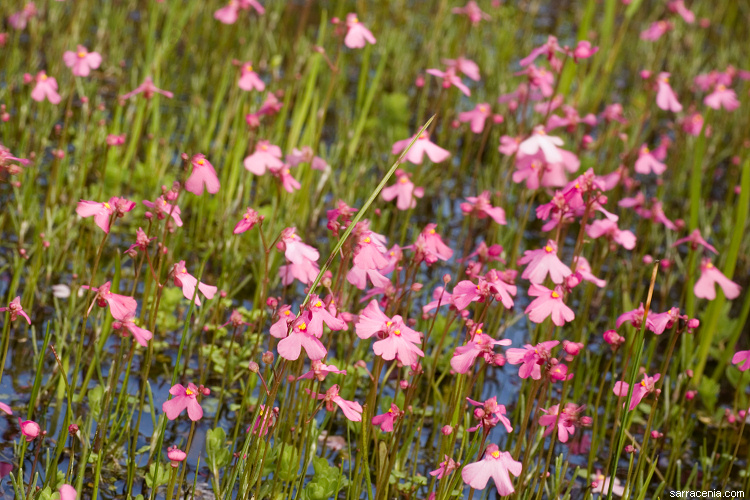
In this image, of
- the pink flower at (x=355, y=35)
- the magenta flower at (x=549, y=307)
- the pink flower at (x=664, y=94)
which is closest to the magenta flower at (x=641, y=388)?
the magenta flower at (x=549, y=307)

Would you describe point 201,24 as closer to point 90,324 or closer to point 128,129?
point 128,129

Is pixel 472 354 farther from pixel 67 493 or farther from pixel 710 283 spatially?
pixel 710 283

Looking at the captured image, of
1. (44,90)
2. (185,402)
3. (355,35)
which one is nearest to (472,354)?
(185,402)

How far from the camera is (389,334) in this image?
5.80 ft

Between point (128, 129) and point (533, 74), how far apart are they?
196 cm

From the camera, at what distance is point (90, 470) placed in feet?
6.81

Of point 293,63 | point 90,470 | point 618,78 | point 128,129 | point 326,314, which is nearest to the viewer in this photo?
point 326,314

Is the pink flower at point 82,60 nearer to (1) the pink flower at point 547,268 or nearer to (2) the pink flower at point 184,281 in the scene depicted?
(2) the pink flower at point 184,281

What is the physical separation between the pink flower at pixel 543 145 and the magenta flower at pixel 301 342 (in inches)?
45.6

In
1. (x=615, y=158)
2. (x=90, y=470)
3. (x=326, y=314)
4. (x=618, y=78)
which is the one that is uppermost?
(x=618, y=78)

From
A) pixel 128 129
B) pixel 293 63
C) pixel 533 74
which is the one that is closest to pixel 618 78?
pixel 293 63

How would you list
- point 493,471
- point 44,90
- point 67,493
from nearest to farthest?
point 67,493, point 493,471, point 44,90

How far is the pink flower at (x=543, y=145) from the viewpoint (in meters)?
2.51

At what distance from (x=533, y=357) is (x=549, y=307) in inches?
7.7
